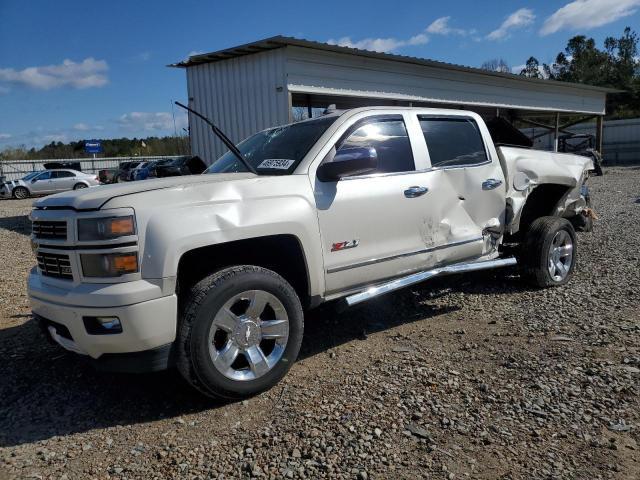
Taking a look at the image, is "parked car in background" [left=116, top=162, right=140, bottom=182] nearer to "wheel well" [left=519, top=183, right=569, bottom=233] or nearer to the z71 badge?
"wheel well" [left=519, top=183, right=569, bottom=233]

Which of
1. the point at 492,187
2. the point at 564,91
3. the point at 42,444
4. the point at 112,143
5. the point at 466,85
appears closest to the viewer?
the point at 42,444

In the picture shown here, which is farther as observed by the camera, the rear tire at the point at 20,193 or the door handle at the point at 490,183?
the rear tire at the point at 20,193

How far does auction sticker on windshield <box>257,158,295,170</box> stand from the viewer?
4.03 metres

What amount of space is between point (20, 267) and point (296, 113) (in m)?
15.7

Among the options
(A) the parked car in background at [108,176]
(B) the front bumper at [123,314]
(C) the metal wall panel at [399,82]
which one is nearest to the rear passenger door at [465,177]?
(B) the front bumper at [123,314]

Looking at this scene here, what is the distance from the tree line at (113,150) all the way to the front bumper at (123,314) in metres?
50.3

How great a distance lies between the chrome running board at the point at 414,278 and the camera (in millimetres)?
3973

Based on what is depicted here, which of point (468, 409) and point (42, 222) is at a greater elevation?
point (42, 222)

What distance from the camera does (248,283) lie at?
135 inches

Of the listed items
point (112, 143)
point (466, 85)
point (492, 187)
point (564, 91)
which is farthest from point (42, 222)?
Answer: point (112, 143)

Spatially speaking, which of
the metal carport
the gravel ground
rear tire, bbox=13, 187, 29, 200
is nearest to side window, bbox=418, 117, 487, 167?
the gravel ground

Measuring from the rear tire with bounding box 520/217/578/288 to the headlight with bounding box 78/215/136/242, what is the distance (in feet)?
13.9

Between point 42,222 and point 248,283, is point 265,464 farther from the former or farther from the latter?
point 42,222

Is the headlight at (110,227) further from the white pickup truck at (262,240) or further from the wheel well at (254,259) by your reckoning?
the wheel well at (254,259)
